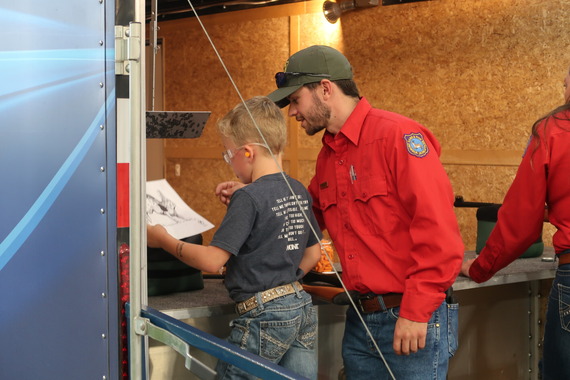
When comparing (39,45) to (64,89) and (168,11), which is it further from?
(168,11)

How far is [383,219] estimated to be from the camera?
2.12 metres

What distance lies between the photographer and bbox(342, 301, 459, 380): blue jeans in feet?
6.88

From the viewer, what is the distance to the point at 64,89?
1797mm

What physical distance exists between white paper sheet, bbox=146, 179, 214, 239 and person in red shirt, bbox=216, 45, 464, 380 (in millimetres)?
421

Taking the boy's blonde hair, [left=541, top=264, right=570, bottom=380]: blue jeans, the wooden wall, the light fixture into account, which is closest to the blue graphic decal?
the boy's blonde hair

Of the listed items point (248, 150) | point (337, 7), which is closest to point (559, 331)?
point (248, 150)

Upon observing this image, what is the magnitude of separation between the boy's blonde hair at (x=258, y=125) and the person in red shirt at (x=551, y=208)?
758 mm

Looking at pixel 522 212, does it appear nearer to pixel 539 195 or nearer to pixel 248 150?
pixel 539 195

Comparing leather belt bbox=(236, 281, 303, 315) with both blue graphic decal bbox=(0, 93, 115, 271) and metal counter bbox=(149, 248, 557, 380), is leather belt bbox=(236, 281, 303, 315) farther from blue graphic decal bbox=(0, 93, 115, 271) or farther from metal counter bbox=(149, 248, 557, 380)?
metal counter bbox=(149, 248, 557, 380)

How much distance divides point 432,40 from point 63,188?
4.14 metres

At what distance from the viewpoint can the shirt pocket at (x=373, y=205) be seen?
2.11 metres

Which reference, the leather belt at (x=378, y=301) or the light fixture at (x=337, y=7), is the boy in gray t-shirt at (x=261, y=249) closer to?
the leather belt at (x=378, y=301)

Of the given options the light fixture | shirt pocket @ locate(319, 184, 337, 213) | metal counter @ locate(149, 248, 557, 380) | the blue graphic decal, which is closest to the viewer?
the blue graphic decal

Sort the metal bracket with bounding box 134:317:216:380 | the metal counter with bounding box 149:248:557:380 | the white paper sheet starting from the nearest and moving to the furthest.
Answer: the metal bracket with bounding box 134:317:216:380, the white paper sheet, the metal counter with bounding box 149:248:557:380
